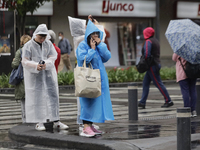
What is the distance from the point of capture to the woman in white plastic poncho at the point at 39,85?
8.02 m

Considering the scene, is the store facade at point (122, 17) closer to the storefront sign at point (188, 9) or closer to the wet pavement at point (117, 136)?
the storefront sign at point (188, 9)

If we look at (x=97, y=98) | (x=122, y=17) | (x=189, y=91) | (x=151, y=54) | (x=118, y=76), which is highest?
(x=122, y=17)

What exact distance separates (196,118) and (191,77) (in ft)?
2.70

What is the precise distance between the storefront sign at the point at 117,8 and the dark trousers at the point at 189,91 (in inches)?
733

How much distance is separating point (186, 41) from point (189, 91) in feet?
3.74

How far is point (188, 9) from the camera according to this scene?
106ft

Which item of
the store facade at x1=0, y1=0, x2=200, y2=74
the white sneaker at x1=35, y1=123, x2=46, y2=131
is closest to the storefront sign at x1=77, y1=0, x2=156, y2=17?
the store facade at x1=0, y1=0, x2=200, y2=74

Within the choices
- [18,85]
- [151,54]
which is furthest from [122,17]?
[18,85]

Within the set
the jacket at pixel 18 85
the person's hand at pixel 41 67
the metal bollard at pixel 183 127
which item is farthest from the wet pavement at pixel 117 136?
the person's hand at pixel 41 67

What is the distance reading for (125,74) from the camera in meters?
21.5

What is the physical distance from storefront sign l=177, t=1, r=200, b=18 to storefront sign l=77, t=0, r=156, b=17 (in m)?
2.12

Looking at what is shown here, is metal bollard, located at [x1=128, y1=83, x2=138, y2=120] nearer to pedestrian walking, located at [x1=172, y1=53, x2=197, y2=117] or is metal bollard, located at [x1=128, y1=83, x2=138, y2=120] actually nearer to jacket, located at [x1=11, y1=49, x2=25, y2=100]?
pedestrian walking, located at [x1=172, y1=53, x2=197, y2=117]

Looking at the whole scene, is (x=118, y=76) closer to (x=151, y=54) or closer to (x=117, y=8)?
(x=117, y=8)

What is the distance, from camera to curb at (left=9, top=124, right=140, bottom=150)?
21.0 feet
